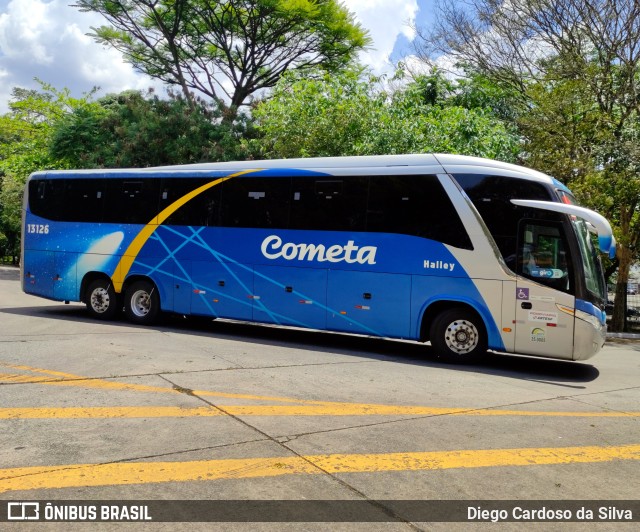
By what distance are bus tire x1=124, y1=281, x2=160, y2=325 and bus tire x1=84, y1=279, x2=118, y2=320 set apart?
1.11 feet

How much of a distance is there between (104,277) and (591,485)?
11769 mm

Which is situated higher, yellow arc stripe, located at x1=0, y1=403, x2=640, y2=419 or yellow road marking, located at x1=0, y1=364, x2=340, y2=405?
yellow road marking, located at x1=0, y1=364, x2=340, y2=405

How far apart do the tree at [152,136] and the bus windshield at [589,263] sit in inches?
668

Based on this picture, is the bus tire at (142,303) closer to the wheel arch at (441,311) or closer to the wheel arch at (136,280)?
the wheel arch at (136,280)

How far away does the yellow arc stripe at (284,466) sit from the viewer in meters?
Result: 4.26

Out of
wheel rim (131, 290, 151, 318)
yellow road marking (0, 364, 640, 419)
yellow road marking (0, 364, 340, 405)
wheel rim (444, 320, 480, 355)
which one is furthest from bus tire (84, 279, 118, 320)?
wheel rim (444, 320, 480, 355)

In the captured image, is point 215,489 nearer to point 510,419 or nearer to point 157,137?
point 510,419

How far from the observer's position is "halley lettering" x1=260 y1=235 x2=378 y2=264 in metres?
11.2

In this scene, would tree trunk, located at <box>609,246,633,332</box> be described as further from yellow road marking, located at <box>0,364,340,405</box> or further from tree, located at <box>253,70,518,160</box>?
yellow road marking, located at <box>0,364,340,405</box>

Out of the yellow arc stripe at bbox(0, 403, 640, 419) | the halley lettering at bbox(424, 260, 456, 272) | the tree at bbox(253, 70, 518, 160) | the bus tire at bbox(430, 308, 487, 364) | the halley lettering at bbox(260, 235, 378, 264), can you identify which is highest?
the tree at bbox(253, 70, 518, 160)

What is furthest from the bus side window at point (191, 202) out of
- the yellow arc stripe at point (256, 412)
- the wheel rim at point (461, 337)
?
the yellow arc stripe at point (256, 412)

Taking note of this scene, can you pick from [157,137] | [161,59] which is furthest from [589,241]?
[161,59]

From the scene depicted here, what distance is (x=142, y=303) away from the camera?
1381cm

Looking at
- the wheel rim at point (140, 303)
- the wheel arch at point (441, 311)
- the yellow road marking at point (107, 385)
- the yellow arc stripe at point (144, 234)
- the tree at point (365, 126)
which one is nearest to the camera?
the yellow road marking at point (107, 385)
